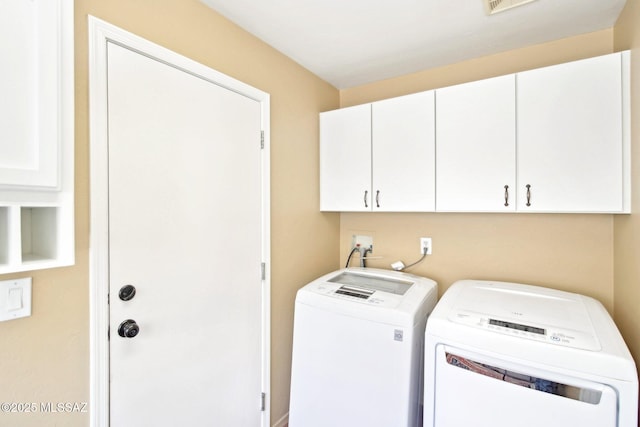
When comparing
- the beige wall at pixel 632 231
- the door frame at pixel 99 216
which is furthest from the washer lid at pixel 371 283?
the door frame at pixel 99 216

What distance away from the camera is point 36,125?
784mm

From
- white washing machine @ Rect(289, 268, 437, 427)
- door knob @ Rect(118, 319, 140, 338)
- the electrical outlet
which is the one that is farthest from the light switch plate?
the electrical outlet

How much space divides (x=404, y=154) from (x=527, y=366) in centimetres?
124

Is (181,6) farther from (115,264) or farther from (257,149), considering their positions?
(115,264)

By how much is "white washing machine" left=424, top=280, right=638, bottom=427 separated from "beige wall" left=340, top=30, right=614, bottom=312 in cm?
30

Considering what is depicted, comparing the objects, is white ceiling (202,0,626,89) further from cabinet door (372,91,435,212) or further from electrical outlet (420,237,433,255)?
electrical outlet (420,237,433,255)

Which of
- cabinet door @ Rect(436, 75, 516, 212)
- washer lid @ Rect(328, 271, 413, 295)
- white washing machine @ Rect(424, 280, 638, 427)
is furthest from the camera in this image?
washer lid @ Rect(328, 271, 413, 295)

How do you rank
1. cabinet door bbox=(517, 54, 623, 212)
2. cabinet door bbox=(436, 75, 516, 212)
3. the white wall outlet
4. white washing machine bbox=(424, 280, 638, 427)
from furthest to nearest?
the white wall outlet, cabinet door bbox=(436, 75, 516, 212), cabinet door bbox=(517, 54, 623, 212), white washing machine bbox=(424, 280, 638, 427)

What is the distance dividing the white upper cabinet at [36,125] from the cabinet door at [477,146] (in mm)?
1691

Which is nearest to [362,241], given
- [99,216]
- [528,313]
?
[528,313]

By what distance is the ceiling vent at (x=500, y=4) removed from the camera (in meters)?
1.37

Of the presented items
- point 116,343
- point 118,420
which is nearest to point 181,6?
point 116,343

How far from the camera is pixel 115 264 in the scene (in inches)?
44.1

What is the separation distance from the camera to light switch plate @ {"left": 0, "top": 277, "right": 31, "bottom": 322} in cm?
87
